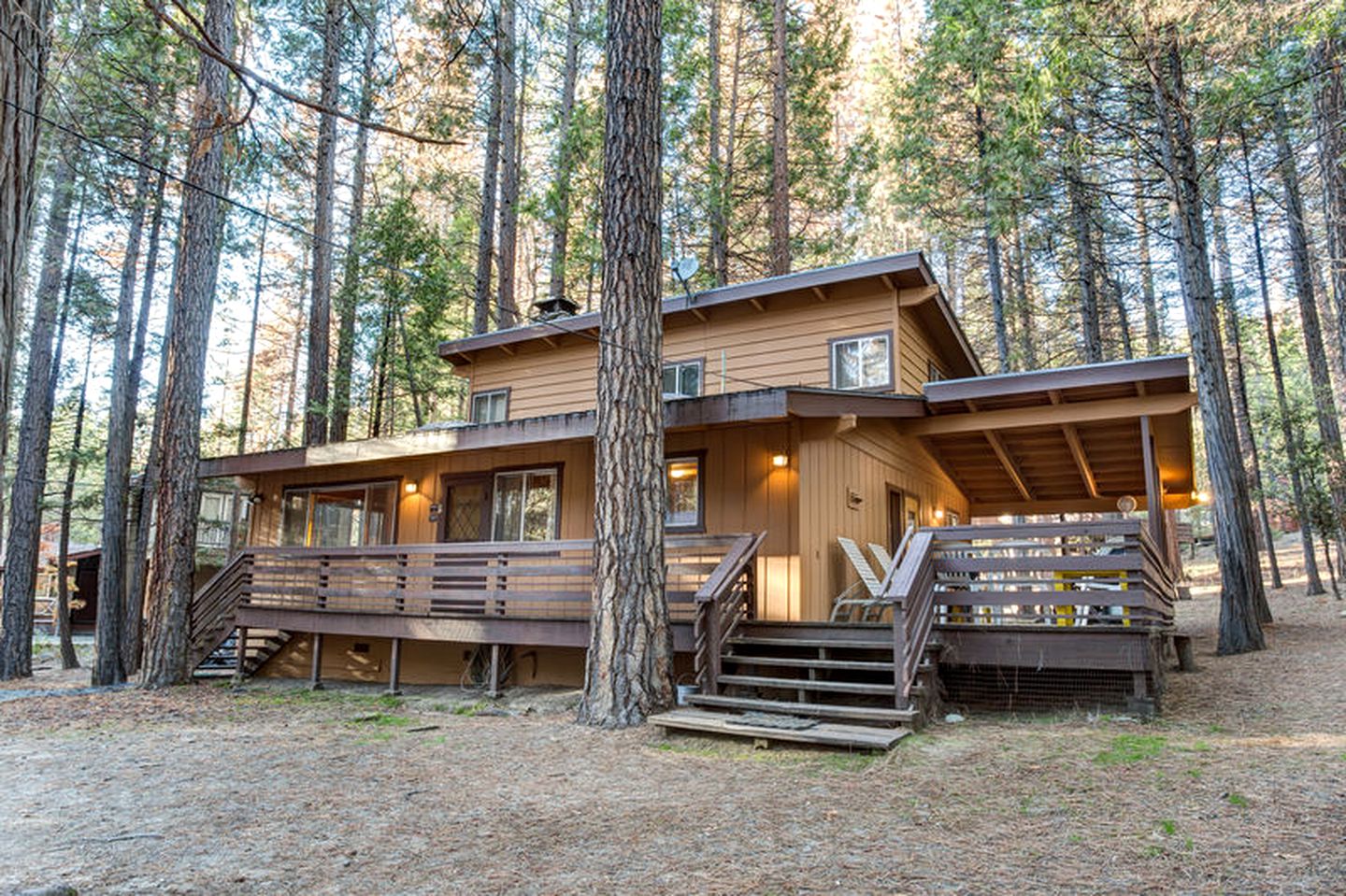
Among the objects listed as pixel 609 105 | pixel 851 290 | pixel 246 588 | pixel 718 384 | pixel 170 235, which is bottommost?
pixel 246 588

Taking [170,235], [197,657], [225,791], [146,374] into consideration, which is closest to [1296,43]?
[225,791]

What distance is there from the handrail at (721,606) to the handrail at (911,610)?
4.99 feet

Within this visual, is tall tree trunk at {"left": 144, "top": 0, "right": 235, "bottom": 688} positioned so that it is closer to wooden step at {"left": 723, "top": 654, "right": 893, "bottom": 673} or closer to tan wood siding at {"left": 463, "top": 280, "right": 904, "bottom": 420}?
tan wood siding at {"left": 463, "top": 280, "right": 904, "bottom": 420}

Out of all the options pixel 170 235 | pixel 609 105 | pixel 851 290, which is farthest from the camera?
pixel 170 235

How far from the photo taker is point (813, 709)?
618cm

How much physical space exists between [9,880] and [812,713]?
4845mm

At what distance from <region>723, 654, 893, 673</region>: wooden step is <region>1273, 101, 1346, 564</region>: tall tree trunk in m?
11.9

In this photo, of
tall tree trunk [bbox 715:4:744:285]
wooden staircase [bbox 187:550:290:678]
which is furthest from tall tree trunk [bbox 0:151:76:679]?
tall tree trunk [bbox 715:4:744:285]

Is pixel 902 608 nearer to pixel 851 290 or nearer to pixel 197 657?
pixel 851 290

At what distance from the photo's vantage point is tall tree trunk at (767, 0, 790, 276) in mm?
14555

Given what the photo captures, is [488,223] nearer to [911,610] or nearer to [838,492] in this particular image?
[838,492]

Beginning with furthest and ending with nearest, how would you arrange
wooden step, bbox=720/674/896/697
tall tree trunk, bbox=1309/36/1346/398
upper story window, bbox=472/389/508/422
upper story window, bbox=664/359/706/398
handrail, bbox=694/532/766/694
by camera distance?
upper story window, bbox=472/389/508/422
upper story window, bbox=664/359/706/398
tall tree trunk, bbox=1309/36/1346/398
handrail, bbox=694/532/766/694
wooden step, bbox=720/674/896/697

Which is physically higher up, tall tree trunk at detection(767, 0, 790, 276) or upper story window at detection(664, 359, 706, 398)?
tall tree trunk at detection(767, 0, 790, 276)

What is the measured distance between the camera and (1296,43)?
10.7m
